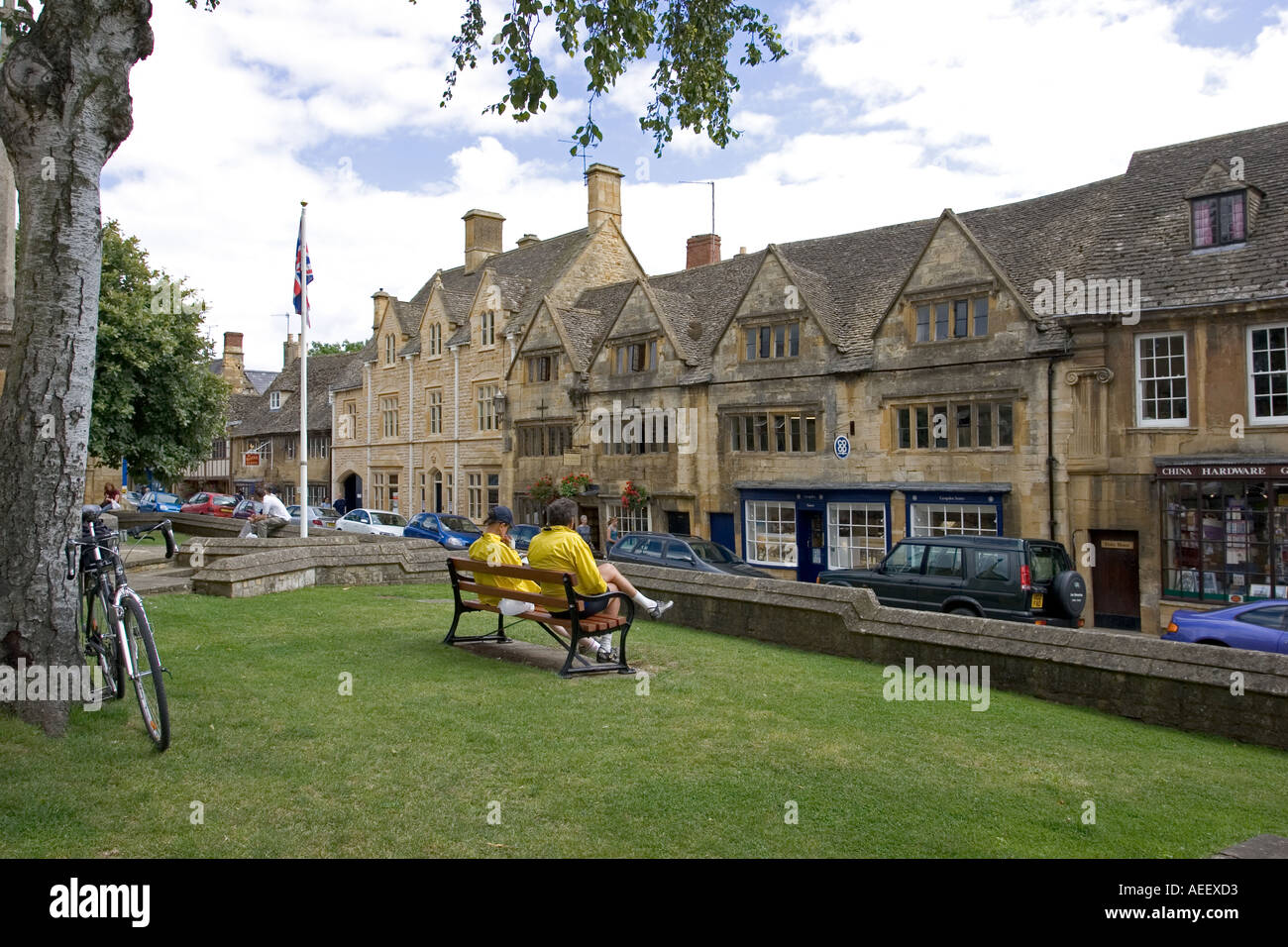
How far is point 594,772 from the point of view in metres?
6.17

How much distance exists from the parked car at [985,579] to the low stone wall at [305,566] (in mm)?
8388

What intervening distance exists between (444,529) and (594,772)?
29.6 metres

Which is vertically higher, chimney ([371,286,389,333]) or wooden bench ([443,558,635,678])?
chimney ([371,286,389,333])

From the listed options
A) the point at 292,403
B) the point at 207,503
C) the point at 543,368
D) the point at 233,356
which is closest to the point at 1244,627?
the point at 543,368

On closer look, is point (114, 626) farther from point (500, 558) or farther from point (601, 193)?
point (601, 193)

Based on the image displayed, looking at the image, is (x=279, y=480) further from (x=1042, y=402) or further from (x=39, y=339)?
(x=39, y=339)

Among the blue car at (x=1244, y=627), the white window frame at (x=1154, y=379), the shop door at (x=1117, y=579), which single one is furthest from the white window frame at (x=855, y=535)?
the blue car at (x=1244, y=627)

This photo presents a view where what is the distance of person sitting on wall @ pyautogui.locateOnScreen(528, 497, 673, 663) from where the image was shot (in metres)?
9.27

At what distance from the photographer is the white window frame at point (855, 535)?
27.6 metres

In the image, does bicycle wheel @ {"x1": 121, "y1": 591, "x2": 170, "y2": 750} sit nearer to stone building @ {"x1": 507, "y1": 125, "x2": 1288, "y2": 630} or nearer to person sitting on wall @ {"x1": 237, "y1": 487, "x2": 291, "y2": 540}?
person sitting on wall @ {"x1": 237, "y1": 487, "x2": 291, "y2": 540}

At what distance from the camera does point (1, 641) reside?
651cm

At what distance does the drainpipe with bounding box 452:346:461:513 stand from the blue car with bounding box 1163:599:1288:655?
34741 millimetres

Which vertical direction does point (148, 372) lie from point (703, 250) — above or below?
below

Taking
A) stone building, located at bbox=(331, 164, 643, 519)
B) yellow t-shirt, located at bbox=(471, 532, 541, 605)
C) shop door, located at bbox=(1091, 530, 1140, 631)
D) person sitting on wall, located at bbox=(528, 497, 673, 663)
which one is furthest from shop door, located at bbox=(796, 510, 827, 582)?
person sitting on wall, located at bbox=(528, 497, 673, 663)
